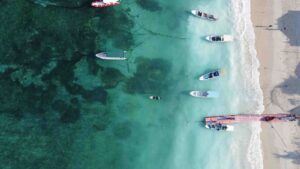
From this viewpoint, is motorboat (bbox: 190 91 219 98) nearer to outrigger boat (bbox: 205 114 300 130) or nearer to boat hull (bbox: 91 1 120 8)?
outrigger boat (bbox: 205 114 300 130)

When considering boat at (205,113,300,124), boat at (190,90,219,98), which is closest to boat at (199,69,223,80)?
boat at (190,90,219,98)

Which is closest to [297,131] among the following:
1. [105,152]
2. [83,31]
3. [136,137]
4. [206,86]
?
[206,86]

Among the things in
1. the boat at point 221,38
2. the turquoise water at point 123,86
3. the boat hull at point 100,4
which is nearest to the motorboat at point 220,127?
the turquoise water at point 123,86

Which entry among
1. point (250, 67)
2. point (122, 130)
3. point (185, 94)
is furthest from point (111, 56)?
point (250, 67)

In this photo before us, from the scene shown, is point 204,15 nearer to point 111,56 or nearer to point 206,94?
point 206,94

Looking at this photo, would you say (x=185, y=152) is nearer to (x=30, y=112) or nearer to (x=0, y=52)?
(x=30, y=112)
